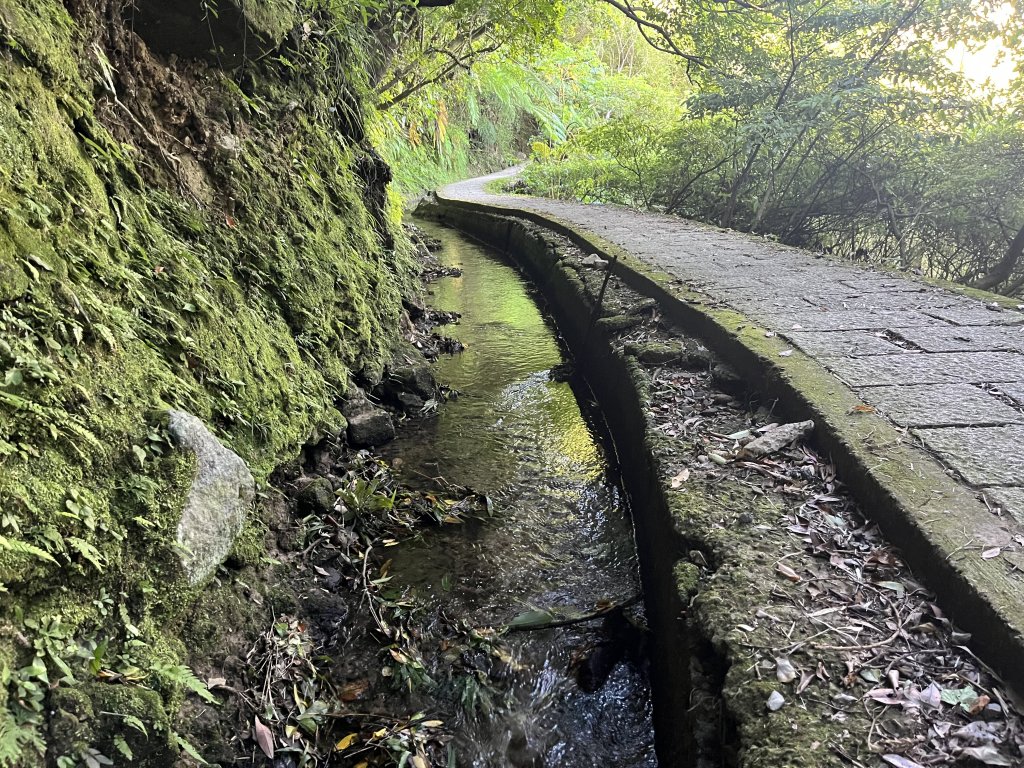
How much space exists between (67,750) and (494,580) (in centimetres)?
172

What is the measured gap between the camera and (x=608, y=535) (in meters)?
3.10

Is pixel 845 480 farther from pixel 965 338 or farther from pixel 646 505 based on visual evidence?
pixel 965 338

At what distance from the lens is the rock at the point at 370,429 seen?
353 centimetres

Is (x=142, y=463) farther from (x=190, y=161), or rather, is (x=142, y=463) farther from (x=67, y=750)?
(x=190, y=161)

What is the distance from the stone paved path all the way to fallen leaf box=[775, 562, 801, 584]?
0.76 metres

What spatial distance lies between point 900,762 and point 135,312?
8.52 ft

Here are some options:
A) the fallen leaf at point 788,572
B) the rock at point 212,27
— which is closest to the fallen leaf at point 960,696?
the fallen leaf at point 788,572

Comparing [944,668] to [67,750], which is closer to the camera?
[67,750]

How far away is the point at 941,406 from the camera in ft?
8.82

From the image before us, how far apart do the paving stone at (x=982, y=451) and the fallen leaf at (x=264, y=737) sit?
252 centimetres

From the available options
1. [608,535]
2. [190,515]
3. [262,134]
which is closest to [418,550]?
[608,535]

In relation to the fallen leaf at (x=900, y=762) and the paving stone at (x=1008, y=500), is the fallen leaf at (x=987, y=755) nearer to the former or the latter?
the fallen leaf at (x=900, y=762)

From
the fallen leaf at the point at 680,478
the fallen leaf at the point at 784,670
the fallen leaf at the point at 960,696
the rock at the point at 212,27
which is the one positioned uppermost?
the rock at the point at 212,27

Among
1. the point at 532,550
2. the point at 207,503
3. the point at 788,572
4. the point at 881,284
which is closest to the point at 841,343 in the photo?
the point at 881,284
